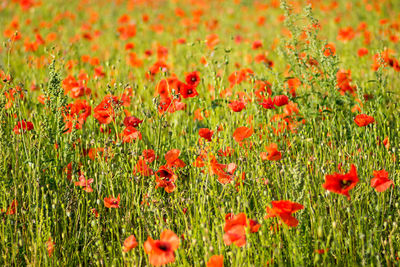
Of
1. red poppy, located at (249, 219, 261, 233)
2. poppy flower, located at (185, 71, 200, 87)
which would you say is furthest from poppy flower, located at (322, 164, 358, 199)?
poppy flower, located at (185, 71, 200, 87)

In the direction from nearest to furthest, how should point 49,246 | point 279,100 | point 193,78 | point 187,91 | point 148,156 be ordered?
point 49,246 → point 148,156 → point 279,100 → point 187,91 → point 193,78

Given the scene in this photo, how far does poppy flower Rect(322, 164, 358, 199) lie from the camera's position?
1413 millimetres

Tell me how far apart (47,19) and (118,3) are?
209 cm

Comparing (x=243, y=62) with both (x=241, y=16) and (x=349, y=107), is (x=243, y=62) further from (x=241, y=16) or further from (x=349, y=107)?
(x=241, y=16)

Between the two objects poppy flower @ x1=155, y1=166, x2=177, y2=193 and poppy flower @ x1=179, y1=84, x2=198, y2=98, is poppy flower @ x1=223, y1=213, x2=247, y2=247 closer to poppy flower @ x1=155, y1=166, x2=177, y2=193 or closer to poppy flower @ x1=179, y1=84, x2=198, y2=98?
poppy flower @ x1=155, y1=166, x2=177, y2=193

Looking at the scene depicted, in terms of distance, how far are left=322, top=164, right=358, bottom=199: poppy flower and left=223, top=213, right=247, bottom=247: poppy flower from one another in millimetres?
331

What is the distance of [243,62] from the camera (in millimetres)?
4469

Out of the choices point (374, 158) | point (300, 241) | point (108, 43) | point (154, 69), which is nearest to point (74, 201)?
point (300, 241)

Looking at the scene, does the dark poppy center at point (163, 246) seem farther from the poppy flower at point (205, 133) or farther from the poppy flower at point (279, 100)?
the poppy flower at point (279, 100)

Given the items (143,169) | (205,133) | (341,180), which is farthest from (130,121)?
→ (341,180)

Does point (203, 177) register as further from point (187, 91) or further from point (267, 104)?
point (187, 91)

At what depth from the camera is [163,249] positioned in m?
1.35

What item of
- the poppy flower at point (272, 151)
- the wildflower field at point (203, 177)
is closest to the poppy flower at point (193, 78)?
the wildflower field at point (203, 177)

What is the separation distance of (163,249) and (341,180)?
2.37 ft
